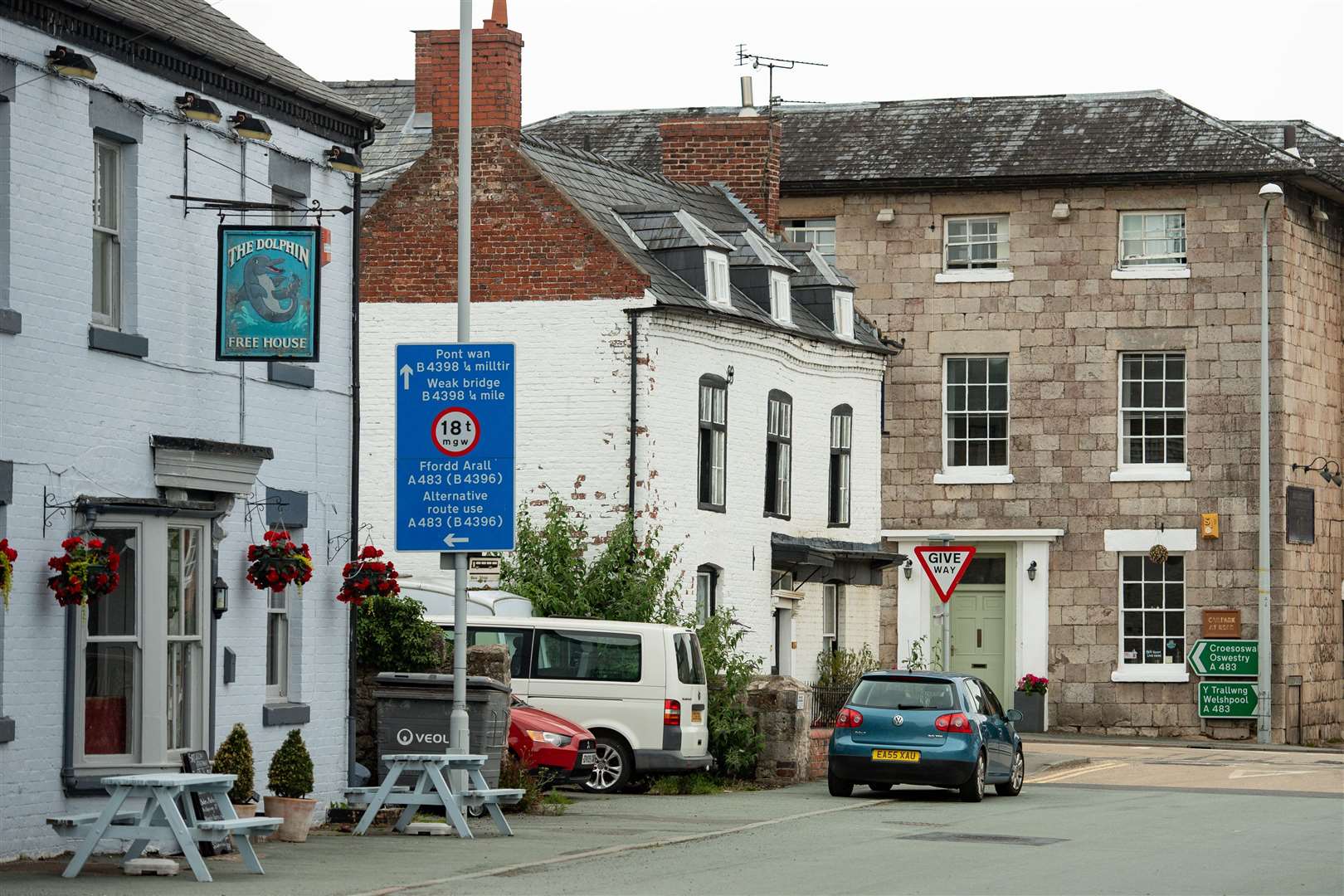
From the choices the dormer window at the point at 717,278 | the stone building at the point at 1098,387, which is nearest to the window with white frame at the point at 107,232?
the dormer window at the point at 717,278

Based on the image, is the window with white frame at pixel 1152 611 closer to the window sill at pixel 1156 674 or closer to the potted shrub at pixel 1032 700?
the window sill at pixel 1156 674

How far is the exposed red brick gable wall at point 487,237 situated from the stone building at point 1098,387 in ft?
38.5

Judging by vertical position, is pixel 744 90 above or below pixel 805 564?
above

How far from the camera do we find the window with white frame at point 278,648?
2002 cm

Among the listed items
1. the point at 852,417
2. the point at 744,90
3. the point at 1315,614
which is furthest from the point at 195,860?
the point at 1315,614

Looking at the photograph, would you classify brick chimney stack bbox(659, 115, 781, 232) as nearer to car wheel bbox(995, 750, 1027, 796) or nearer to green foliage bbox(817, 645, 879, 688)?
green foliage bbox(817, 645, 879, 688)

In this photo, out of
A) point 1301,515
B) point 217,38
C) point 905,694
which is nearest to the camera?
point 217,38

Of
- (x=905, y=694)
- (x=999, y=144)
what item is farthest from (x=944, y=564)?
(x=999, y=144)

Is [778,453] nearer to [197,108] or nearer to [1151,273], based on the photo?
[1151,273]

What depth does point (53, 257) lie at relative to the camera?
53.6 feet

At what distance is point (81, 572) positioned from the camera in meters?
15.8

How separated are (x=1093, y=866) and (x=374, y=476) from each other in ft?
55.3

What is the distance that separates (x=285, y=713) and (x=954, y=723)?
755 cm

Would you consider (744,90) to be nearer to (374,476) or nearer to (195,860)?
(374,476)
